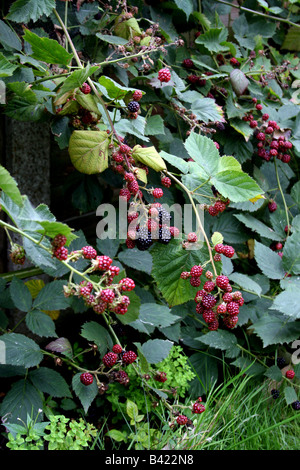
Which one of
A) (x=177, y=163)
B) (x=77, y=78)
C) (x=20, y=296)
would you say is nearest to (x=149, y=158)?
(x=177, y=163)

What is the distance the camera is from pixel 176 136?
1.82m

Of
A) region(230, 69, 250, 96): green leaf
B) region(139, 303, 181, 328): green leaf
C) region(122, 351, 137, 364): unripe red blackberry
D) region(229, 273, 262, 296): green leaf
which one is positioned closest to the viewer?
region(122, 351, 137, 364): unripe red blackberry

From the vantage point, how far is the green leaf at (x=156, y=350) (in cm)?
138

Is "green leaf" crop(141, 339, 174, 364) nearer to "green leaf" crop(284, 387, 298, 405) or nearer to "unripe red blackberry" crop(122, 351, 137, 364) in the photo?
"unripe red blackberry" crop(122, 351, 137, 364)

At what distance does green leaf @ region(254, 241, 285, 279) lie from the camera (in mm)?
1662

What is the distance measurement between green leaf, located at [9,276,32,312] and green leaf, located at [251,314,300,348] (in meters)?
0.82

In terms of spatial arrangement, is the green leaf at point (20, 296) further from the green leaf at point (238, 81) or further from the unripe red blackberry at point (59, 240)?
the green leaf at point (238, 81)

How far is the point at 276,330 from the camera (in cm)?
164

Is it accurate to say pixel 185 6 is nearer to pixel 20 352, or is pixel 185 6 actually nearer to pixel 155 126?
pixel 155 126

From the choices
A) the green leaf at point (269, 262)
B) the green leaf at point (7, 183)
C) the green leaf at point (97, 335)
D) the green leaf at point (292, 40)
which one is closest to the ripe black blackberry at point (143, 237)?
the green leaf at point (7, 183)

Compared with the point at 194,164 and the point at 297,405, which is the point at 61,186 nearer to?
the point at 194,164

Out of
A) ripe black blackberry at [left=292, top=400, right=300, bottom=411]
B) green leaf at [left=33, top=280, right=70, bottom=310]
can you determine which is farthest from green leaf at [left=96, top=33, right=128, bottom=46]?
ripe black blackberry at [left=292, top=400, right=300, bottom=411]

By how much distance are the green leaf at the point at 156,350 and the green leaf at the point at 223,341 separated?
309 millimetres
